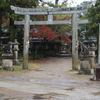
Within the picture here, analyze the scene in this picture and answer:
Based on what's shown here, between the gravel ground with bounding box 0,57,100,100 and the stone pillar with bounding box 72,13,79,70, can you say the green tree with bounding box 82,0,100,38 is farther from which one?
the gravel ground with bounding box 0,57,100,100

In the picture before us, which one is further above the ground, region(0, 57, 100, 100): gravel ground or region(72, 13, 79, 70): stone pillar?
region(72, 13, 79, 70): stone pillar

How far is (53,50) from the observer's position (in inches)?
1288

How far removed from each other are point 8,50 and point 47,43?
19655mm

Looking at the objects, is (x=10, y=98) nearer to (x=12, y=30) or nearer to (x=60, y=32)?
(x=12, y=30)

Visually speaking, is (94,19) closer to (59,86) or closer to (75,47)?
(75,47)

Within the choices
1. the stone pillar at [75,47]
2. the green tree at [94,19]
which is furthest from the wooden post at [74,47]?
the green tree at [94,19]

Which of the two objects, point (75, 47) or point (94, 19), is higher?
point (94, 19)

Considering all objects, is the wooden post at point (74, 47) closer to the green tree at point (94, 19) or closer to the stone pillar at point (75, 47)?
the stone pillar at point (75, 47)

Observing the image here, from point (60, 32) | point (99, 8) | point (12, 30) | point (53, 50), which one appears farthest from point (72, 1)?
point (12, 30)

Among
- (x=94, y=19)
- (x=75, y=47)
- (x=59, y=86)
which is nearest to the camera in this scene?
(x=59, y=86)

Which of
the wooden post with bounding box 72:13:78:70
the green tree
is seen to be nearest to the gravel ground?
the wooden post with bounding box 72:13:78:70

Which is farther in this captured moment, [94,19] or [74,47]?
[94,19]

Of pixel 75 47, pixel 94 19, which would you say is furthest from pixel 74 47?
pixel 94 19

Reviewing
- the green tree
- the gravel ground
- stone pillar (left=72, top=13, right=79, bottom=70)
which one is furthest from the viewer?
the green tree
